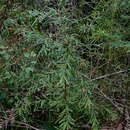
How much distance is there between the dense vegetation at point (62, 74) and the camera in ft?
6.11

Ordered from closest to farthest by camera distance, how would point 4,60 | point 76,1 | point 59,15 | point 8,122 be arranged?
point 59,15 → point 8,122 → point 4,60 → point 76,1

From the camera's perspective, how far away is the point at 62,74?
169 centimetres

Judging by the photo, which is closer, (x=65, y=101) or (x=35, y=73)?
(x=65, y=101)

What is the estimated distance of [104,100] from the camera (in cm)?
232

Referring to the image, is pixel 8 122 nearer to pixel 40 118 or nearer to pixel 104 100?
pixel 40 118

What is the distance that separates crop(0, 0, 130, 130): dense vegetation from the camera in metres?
1.86

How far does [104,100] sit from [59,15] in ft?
2.51

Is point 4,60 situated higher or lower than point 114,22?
lower

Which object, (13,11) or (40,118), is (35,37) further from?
(13,11)

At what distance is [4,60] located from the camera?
245 cm

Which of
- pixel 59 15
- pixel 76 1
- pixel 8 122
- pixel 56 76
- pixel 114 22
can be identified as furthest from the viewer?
pixel 76 1

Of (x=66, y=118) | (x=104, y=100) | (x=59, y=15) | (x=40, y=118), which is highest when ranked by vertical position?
(x=59, y=15)

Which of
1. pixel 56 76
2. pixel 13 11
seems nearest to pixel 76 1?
pixel 13 11

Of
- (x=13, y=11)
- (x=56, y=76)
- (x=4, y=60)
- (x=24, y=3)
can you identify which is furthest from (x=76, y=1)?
(x=56, y=76)
